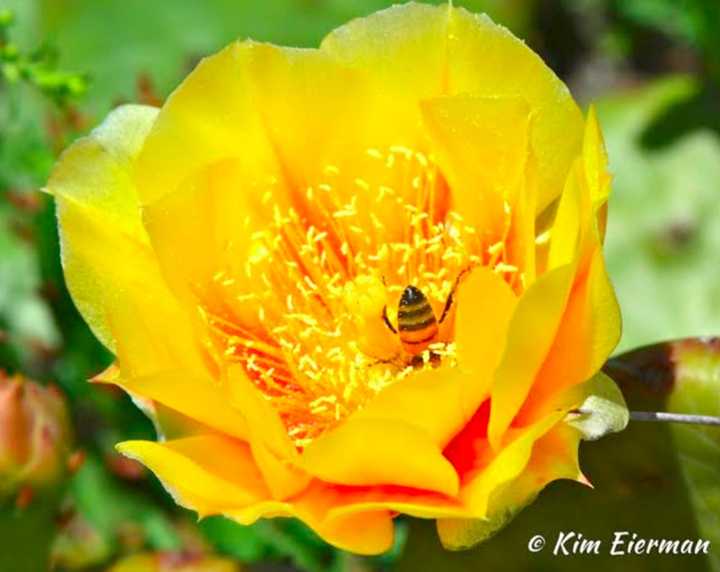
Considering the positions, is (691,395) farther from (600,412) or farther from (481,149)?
(481,149)

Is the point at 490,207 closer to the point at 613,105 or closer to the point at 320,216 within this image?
the point at 320,216

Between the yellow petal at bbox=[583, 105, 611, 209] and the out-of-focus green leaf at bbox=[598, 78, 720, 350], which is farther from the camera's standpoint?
the out-of-focus green leaf at bbox=[598, 78, 720, 350]

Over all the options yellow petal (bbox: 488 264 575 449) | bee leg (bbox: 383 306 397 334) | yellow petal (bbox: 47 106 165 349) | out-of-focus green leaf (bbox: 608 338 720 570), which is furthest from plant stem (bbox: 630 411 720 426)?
yellow petal (bbox: 47 106 165 349)

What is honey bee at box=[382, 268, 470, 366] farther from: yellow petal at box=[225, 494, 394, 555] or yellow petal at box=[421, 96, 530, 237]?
yellow petal at box=[225, 494, 394, 555]

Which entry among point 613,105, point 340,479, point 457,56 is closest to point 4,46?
point 457,56

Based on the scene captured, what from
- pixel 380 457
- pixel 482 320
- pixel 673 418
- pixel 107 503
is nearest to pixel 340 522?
pixel 380 457
